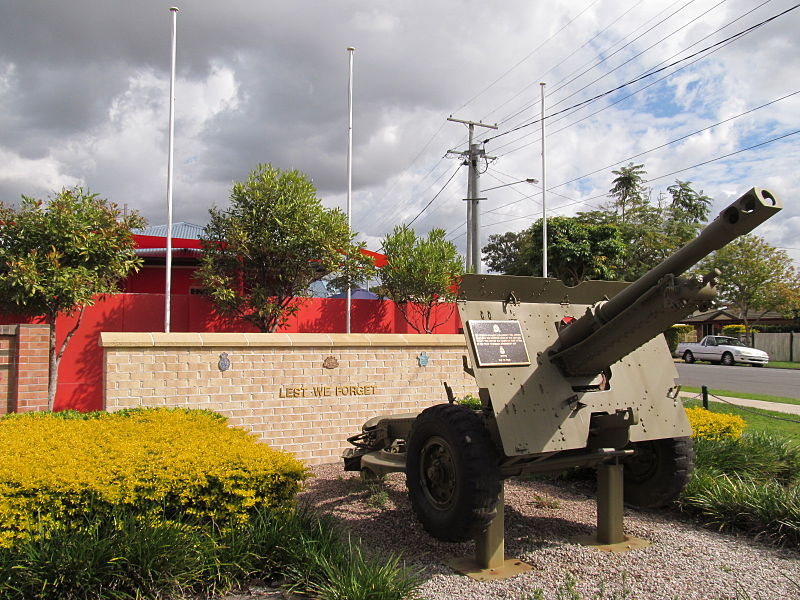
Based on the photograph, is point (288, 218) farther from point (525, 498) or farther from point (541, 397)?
point (541, 397)

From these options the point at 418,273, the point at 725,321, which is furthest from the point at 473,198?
the point at 725,321

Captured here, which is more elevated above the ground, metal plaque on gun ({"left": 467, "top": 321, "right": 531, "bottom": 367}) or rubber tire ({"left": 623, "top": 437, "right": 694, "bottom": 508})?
metal plaque on gun ({"left": 467, "top": 321, "right": 531, "bottom": 367})

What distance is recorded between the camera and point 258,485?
427 centimetres

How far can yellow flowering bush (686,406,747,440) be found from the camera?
7234 millimetres

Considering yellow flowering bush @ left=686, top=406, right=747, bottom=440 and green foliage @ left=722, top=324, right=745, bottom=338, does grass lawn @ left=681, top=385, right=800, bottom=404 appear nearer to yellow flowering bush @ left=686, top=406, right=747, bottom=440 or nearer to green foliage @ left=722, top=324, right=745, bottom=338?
yellow flowering bush @ left=686, top=406, right=747, bottom=440

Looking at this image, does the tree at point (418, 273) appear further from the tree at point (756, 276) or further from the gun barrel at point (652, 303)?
the tree at point (756, 276)

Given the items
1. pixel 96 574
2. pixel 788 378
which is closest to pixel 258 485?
pixel 96 574

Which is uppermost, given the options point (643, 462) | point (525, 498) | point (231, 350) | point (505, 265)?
point (505, 265)

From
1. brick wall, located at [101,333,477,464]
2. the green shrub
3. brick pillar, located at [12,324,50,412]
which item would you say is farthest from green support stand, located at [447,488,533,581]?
brick pillar, located at [12,324,50,412]

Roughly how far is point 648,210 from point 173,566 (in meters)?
37.9

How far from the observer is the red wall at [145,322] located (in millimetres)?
9891

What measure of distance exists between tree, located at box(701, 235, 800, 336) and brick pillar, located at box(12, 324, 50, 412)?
35013 millimetres

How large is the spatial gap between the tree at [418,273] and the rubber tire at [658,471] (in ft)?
29.0

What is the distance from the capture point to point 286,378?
26.0ft
